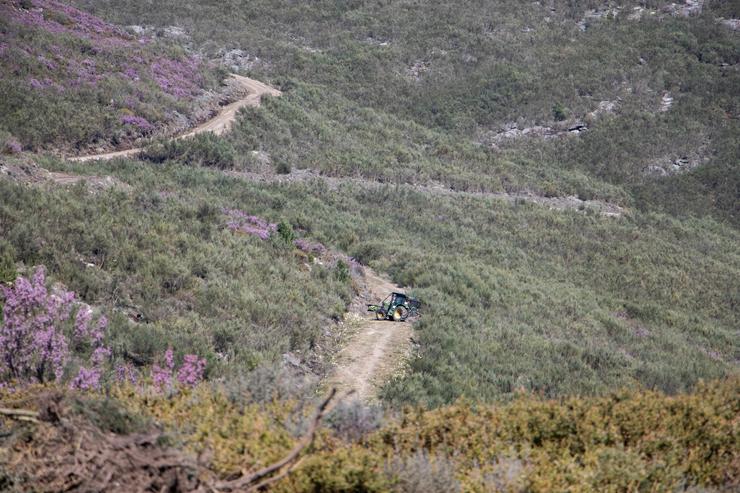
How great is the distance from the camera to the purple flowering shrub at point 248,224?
21614 millimetres

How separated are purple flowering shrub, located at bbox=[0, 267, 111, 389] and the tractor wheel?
960 centimetres

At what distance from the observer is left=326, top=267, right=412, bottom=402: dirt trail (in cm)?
1405

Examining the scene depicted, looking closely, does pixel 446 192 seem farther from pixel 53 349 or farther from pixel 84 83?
pixel 53 349

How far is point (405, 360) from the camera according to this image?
15898 millimetres

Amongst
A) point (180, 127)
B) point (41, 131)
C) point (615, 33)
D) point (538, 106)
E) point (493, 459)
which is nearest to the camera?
point (493, 459)

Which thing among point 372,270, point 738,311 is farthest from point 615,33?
point 372,270

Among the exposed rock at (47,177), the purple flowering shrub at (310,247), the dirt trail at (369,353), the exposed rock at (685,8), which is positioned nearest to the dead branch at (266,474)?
the dirt trail at (369,353)

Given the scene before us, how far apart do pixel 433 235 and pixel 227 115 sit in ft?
54.9

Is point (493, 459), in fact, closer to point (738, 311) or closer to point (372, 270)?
point (372, 270)

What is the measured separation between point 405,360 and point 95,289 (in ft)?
24.0

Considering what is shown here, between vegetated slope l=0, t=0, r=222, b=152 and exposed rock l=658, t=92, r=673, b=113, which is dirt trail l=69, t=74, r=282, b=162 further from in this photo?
exposed rock l=658, t=92, r=673, b=113

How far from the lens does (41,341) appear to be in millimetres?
9000

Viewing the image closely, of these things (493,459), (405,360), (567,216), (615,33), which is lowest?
(567,216)

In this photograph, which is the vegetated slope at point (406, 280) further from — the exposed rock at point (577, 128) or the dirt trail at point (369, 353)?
the exposed rock at point (577, 128)
